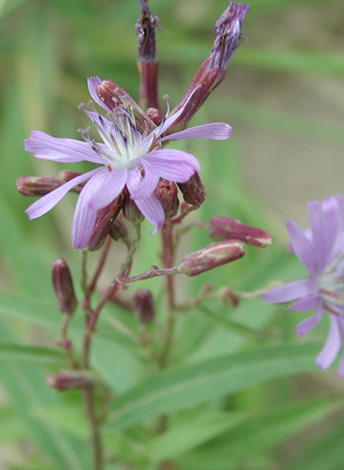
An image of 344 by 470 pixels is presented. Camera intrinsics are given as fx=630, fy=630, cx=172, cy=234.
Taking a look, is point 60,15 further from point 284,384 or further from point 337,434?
point 337,434

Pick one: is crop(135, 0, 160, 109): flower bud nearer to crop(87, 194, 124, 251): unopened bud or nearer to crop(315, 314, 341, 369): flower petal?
crop(87, 194, 124, 251): unopened bud

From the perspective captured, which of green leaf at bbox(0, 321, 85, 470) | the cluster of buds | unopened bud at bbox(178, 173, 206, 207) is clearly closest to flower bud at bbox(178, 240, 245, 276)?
the cluster of buds

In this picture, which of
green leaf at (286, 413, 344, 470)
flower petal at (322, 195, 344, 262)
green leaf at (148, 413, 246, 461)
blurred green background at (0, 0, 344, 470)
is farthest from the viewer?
blurred green background at (0, 0, 344, 470)

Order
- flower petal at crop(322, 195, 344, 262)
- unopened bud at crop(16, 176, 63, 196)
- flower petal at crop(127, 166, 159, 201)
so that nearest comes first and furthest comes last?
1. flower petal at crop(127, 166, 159, 201)
2. unopened bud at crop(16, 176, 63, 196)
3. flower petal at crop(322, 195, 344, 262)

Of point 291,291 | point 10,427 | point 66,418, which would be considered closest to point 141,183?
point 291,291

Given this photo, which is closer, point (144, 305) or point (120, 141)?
point (120, 141)

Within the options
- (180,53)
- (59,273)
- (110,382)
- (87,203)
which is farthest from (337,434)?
(180,53)

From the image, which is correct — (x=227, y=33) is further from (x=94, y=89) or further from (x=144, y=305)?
(x=144, y=305)

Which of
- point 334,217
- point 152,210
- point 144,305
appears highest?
point 152,210
